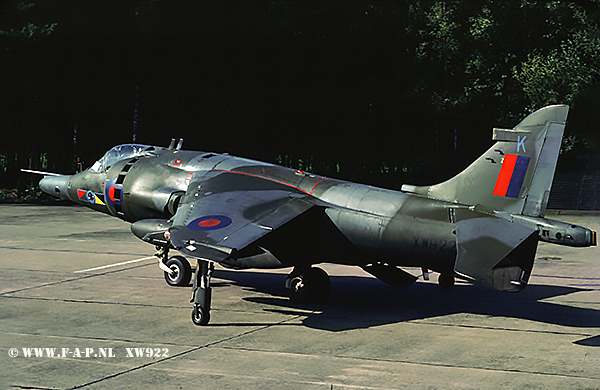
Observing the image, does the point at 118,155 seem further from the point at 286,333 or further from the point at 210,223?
the point at 286,333

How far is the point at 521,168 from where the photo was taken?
36.9 ft

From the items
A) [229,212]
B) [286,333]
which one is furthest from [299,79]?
[286,333]

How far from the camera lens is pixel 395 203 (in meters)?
11.8

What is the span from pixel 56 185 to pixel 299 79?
34.6 metres

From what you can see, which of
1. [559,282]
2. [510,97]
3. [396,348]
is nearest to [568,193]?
[510,97]

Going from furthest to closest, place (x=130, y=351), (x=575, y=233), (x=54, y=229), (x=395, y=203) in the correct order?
(x=54, y=229) < (x=395, y=203) < (x=575, y=233) < (x=130, y=351)

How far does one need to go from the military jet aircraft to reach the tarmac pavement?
0.90 m

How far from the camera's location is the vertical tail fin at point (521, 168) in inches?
433

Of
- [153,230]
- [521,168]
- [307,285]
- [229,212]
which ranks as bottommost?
[307,285]

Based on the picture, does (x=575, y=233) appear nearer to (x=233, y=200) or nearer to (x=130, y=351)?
(x=233, y=200)

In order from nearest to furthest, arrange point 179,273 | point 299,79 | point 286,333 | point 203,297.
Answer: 1. point 286,333
2. point 203,297
3. point 179,273
4. point 299,79

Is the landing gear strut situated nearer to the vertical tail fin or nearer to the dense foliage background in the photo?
the vertical tail fin

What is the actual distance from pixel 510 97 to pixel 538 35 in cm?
533

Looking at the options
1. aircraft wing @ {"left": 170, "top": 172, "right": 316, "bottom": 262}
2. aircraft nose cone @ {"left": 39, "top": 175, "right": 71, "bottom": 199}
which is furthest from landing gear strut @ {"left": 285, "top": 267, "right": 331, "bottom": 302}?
aircraft nose cone @ {"left": 39, "top": 175, "right": 71, "bottom": 199}
